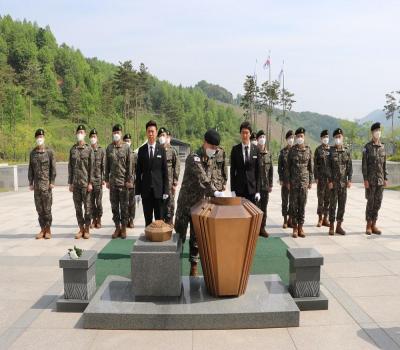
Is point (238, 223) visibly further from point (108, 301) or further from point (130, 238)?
point (130, 238)

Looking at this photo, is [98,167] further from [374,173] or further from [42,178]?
[374,173]

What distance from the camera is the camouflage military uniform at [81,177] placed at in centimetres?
698

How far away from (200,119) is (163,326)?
289 feet

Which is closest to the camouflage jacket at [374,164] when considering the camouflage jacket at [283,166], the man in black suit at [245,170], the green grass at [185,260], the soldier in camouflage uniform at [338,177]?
the soldier in camouflage uniform at [338,177]

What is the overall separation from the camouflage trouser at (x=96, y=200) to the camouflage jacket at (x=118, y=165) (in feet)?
2.11

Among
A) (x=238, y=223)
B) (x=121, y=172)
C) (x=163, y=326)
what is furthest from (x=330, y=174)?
(x=163, y=326)

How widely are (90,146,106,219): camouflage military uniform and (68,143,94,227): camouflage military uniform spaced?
1.15ft

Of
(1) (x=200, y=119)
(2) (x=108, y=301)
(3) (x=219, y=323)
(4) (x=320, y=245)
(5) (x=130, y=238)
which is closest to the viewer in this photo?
(3) (x=219, y=323)

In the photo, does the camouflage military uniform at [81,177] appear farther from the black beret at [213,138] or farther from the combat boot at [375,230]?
the combat boot at [375,230]

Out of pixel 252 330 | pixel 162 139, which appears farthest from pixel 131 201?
pixel 252 330

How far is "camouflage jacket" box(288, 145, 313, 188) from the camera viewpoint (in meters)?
7.02

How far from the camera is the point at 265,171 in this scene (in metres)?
7.57

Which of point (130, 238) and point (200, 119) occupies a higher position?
point (200, 119)

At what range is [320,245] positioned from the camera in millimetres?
6539
